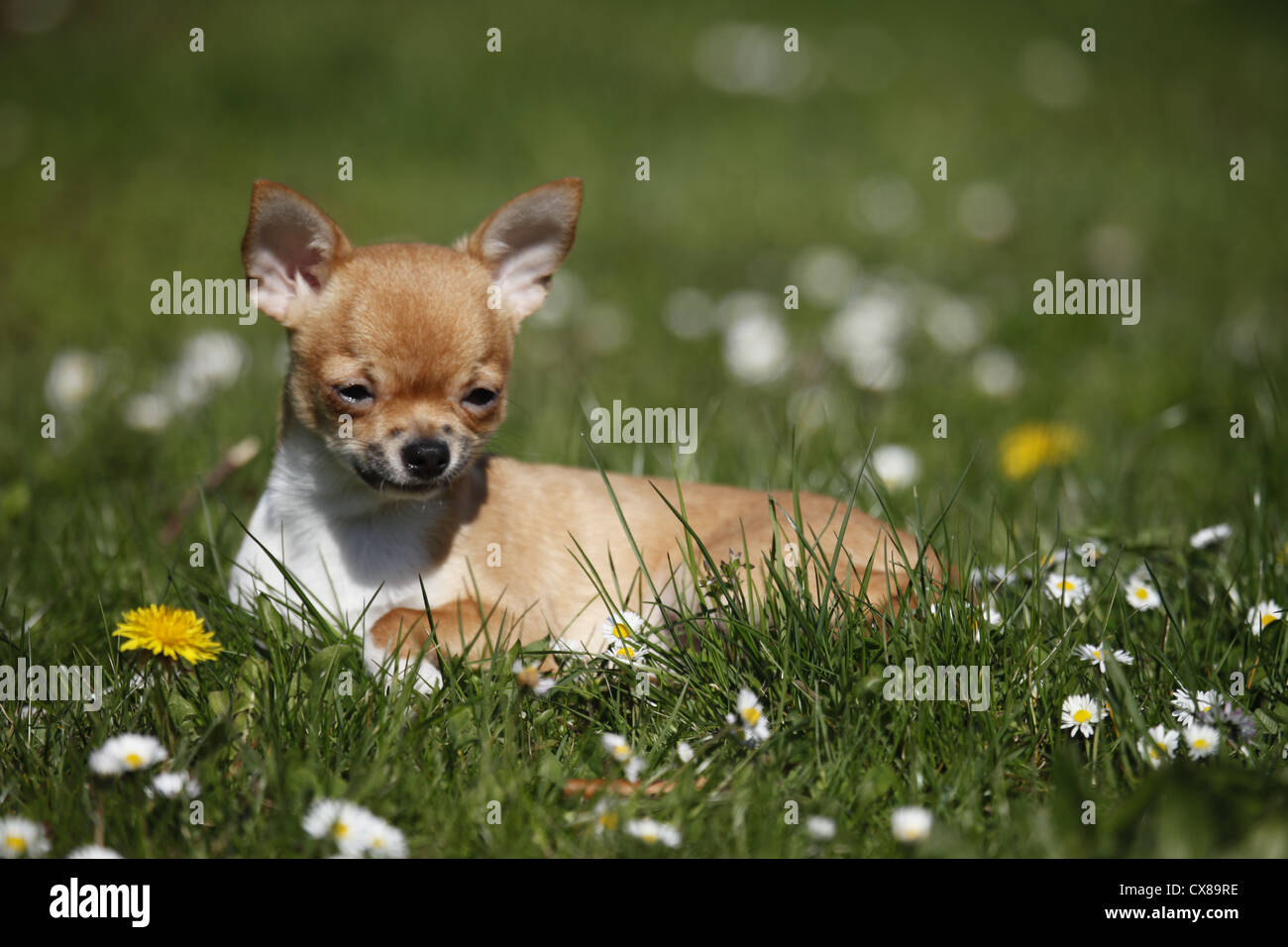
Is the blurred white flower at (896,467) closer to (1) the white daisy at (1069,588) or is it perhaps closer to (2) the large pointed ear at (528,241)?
(1) the white daisy at (1069,588)

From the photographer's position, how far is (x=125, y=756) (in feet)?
8.95

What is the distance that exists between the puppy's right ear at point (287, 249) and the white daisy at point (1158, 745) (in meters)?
2.68

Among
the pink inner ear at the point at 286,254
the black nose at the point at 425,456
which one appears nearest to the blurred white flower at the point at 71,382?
the pink inner ear at the point at 286,254

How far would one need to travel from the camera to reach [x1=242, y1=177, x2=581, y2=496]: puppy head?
3455 millimetres

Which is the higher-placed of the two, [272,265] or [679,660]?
[272,265]

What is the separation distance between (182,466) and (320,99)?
6592mm

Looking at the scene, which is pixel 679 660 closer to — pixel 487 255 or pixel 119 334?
pixel 487 255

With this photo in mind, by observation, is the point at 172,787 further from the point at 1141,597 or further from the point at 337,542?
the point at 1141,597

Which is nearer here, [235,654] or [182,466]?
[235,654]

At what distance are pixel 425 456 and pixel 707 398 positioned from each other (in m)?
2.98

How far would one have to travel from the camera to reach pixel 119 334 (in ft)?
23.0
